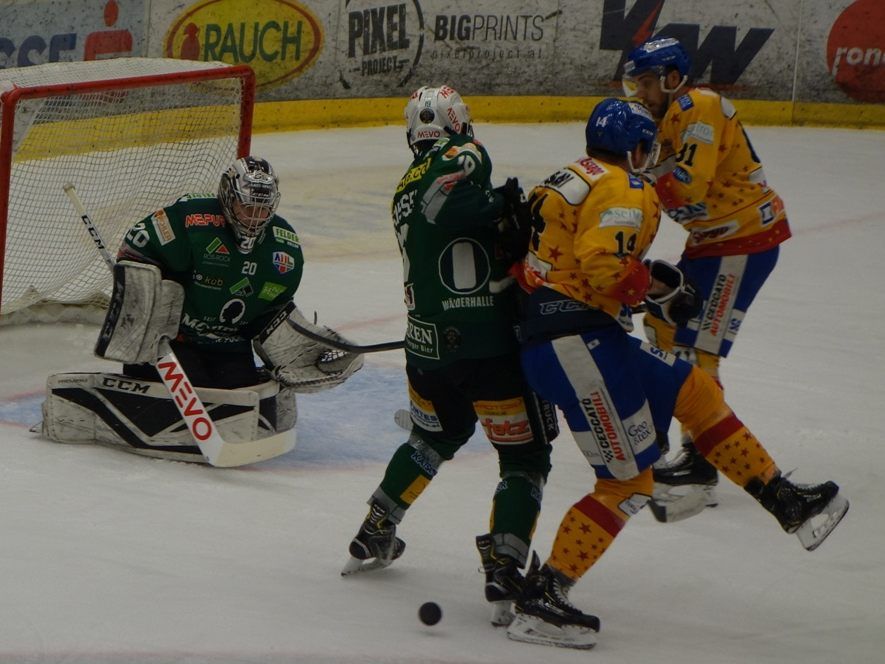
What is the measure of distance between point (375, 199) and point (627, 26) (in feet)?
9.91

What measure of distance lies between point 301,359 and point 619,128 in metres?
1.81

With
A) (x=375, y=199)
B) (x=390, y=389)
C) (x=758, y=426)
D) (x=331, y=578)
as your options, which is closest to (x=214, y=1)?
(x=375, y=199)

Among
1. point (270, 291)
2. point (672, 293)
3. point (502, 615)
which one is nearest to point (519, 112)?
point (270, 291)

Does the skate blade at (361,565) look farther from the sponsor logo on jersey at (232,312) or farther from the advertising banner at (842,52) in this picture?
the advertising banner at (842,52)

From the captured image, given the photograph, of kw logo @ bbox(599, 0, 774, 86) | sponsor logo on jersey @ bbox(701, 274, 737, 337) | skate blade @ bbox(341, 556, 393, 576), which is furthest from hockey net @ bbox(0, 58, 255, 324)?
kw logo @ bbox(599, 0, 774, 86)

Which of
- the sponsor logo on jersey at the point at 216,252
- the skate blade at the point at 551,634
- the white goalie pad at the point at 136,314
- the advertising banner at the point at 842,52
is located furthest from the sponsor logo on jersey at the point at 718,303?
the advertising banner at the point at 842,52

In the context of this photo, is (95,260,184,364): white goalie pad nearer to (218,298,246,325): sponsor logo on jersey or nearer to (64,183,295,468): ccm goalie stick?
(64,183,295,468): ccm goalie stick

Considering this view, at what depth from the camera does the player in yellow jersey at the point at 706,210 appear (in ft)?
13.5

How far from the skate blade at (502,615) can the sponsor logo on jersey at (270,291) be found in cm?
165

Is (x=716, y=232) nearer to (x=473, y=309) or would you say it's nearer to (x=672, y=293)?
(x=672, y=293)

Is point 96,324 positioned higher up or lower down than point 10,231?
lower down

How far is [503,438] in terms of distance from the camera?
331 cm

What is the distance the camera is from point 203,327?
4.54 m

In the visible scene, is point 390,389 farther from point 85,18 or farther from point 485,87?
point 485,87
